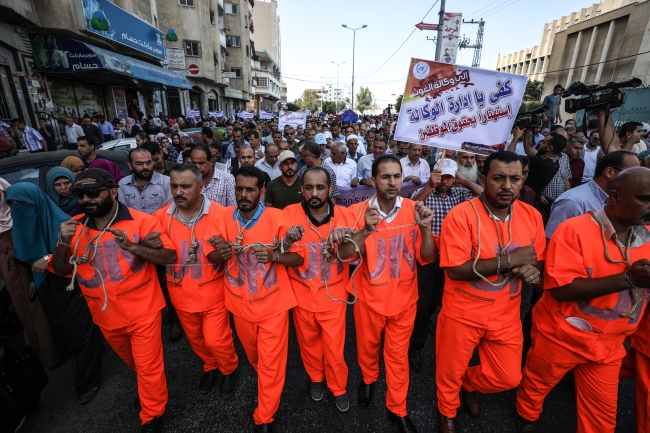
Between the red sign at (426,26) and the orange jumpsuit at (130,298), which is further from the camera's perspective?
the red sign at (426,26)

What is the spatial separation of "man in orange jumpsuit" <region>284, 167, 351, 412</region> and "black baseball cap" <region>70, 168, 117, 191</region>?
4.60 feet

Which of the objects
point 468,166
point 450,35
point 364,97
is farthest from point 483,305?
point 364,97

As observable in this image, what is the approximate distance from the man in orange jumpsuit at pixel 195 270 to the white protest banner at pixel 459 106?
7.07 feet

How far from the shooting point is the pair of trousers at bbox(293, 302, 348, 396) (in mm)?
2637

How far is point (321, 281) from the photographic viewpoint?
102 inches

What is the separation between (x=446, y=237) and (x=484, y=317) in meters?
0.63

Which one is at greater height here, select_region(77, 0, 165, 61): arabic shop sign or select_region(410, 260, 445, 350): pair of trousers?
select_region(77, 0, 165, 61): arabic shop sign

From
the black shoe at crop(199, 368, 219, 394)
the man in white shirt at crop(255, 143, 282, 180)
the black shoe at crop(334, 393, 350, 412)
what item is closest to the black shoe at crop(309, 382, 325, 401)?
the black shoe at crop(334, 393, 350, 412)

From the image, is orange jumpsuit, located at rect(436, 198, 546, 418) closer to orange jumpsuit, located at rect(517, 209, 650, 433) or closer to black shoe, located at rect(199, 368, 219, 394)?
orange jumpsuit, located at rect(517, 209, 650, 433)

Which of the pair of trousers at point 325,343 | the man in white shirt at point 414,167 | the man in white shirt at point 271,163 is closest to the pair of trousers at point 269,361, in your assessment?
the pair of trousers at point 325,343

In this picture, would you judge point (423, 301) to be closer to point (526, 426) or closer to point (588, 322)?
point (526, 426)

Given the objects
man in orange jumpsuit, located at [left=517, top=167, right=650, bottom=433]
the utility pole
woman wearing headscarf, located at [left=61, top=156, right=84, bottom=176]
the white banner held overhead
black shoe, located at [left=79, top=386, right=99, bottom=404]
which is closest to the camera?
man in orange jumpsuit, located at [left=517, top=167, right=650, bottom=433]

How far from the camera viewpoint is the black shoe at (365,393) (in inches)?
109

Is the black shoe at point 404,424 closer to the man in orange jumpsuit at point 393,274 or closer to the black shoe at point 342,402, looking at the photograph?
the man in orange jumpsuit at point 393,274
